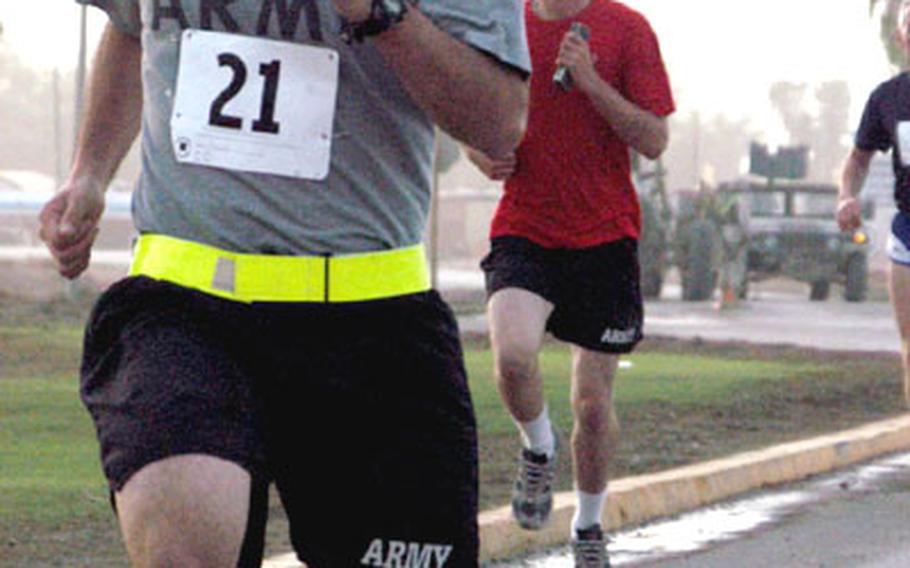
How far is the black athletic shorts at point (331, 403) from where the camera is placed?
3662 millimetres

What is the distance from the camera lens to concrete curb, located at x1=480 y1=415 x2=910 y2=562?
8086mm

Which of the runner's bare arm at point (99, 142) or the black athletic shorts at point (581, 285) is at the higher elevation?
the runner's bare arm at point (99, 142)

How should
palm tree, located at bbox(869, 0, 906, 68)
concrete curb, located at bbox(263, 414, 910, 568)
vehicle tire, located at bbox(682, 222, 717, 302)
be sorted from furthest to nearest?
palm tree, located at bbox(869, 0, 906, 68), vehicle tire, located at bbox(682, 222, 717, 302), concrete curb, located at bbox(263, 414, 910, 568)

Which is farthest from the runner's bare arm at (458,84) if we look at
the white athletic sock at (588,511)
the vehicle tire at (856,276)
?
the vehicle tire at (856,276)

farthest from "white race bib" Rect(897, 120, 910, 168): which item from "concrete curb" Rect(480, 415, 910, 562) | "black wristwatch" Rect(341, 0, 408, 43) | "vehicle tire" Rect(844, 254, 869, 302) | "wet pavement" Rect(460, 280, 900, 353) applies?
"vehicle tire" Rect(844, 254, 869, 302)

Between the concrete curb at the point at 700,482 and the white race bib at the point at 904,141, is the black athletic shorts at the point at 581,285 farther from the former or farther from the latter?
the white race bib at the point at 904,141

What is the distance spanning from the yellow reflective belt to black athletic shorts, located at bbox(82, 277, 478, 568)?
0.02 m

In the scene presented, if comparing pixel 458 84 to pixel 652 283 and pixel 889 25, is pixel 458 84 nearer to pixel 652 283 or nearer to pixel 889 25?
pixel 652 283

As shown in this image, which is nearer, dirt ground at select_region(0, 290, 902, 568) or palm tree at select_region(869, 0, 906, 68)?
dirt ground at select_region(0, 290, 902, 568)

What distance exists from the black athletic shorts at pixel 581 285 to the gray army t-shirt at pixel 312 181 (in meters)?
3.54

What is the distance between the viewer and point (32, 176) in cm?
9131

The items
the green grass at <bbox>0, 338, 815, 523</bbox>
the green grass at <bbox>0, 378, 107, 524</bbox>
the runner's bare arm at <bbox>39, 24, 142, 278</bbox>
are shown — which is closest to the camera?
the runner's bare arm at <bbox>39, 24, 142, 278</bbox>

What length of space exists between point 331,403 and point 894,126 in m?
6.07

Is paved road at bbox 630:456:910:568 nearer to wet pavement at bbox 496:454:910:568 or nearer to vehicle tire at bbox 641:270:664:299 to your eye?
wet pavement at bbox 496:454:910:568
